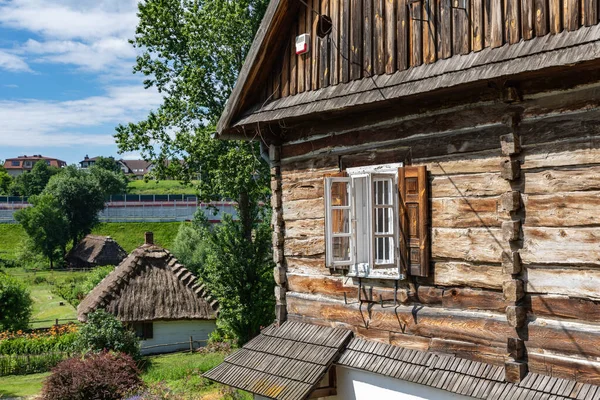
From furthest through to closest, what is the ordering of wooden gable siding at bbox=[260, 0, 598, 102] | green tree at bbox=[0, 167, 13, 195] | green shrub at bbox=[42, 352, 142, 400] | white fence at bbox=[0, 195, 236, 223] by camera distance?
green tree at bbox=[0, 167, 13, 195] < white fence at bbox=[0, 195, 236, 223] < green shrub at bbox=[42, 352, 142, 400] < wooden gable siding at bbox=[260, 0, 598, 102]

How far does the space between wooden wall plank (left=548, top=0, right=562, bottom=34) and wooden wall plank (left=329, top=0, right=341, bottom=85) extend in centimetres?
336

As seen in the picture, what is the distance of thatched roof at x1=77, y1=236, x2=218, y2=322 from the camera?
2828cm

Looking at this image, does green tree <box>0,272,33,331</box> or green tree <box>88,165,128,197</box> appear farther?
green tree <box>88,165,128,197</box>

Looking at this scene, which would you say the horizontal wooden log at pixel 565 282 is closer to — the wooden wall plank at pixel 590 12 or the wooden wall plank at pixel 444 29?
the wooden wall plank at pixel 590 12

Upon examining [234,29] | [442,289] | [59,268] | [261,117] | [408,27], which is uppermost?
[234,29]

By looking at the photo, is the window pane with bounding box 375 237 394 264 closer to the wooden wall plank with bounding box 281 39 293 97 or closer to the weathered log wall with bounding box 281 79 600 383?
the weathered log wall with bounding box 281 79 600 383

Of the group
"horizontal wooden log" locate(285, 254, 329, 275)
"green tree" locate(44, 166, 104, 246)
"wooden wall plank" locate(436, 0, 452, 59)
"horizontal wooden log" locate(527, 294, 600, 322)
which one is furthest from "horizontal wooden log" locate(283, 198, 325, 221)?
"green tree" locate(44, 166, 104, 246)

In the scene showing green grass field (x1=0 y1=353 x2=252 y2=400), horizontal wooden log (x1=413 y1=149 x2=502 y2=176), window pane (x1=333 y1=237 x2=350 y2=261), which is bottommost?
green grass field (x1=0 y1=353 x2=252 y2=400)

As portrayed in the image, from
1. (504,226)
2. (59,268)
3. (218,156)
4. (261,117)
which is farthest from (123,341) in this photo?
(59,268)

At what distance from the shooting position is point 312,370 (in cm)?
981

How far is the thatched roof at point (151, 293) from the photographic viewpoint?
28281mm

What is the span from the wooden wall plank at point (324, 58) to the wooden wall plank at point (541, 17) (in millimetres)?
3416

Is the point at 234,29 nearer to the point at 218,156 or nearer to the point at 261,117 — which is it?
the point at 218,156

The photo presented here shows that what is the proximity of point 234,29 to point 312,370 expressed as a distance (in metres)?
19.6
